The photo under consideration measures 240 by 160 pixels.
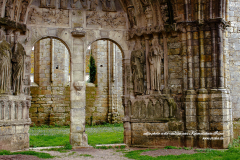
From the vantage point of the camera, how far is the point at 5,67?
7.64m

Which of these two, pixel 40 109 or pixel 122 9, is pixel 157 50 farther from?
pixel 40 109

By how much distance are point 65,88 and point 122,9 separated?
288 inches

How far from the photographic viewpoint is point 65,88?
1539 centimetres

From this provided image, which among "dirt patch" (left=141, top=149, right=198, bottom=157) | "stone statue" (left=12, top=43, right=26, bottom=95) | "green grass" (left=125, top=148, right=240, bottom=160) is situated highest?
"stone statue" (left=12, top=43, right=26, bottom=95)

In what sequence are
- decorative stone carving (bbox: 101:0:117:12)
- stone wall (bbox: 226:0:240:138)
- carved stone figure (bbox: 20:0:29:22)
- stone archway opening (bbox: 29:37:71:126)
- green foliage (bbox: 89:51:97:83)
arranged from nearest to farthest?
1. carved stone figure (bbox: 20:0:29:22)
2. decorative stone carving (bbox: 101:0:117:12)
3. stone wall (bbox: 226:0:240:138)
4. stone archway opening (bbox: 29:37:71:126)
5. green foliage (bbox: 89:51:97:83)

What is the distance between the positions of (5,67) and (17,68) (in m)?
0.36

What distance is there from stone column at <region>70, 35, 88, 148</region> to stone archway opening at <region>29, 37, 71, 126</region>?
635cm

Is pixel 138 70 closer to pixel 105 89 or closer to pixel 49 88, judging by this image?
pixel 105 89

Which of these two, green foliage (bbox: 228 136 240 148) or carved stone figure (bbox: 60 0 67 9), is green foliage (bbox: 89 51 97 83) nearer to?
carved stone figure (bbox: 60 0 67 9)

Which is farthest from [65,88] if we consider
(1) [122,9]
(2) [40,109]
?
(1) [122,9]

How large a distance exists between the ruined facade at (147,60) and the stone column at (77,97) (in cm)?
3

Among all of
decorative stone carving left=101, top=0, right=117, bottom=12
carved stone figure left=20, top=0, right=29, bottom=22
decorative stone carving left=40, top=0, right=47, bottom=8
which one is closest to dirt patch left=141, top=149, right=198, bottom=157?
decorative stone carving left=101, top=0, right=117, bottom=12

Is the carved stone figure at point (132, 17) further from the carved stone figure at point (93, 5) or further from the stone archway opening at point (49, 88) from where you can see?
the stone archway opening at point (49, 88)

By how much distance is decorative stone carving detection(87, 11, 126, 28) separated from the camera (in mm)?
9062
